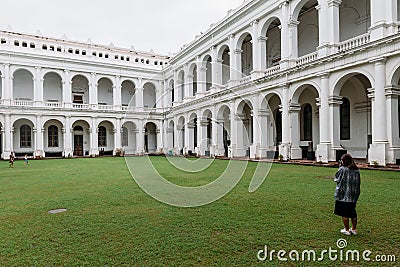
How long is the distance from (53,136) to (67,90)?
20.6 ft

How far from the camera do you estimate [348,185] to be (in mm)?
5152

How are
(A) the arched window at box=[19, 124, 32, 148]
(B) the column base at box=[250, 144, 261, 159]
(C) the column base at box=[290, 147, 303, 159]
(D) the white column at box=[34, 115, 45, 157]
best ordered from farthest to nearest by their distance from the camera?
(A) the arched window at box=[19, 124, 32, 148]
(D) the white column at box=[34, 115, 45, 157]
(B) the column base at box=[250, 144, 261, 159]
(C) the column base at box=[290, 147, 303, 159]

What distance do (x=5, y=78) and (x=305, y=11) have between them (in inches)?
1237

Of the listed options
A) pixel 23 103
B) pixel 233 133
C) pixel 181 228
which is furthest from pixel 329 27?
pixel 23 103

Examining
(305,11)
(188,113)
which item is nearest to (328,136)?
(305,11)

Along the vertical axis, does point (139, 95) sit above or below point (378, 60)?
above

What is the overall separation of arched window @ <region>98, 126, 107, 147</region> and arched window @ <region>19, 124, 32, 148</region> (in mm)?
8407

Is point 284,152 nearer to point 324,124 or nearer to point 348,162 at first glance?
point 324,124

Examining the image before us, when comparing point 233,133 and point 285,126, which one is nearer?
point 285,126

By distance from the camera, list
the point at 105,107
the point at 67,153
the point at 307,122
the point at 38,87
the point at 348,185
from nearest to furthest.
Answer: the point at 348,185 < the point at 307,122 < the point at 38,87 < the point at 67,153 < the point at 105,107

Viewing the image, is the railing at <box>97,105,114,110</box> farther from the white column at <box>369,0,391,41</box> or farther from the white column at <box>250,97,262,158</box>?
the white column at <box>369,0,391,41</box>

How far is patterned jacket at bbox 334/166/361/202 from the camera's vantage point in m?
5.16

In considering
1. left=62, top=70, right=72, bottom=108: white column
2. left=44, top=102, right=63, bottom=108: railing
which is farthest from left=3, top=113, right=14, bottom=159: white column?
left=62, top=70, right=72, bottom=108: white column

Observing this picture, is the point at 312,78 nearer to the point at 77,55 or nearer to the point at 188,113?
the point at 188,113
